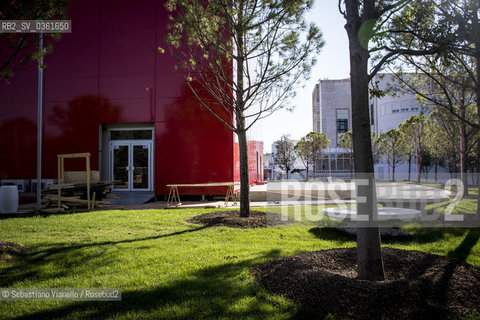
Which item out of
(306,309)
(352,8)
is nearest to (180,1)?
(352,8)

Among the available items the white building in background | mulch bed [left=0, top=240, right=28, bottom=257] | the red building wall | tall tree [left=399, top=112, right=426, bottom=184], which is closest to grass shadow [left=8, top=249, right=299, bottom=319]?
mulch bed [left=0, top=240, right=28, bottom=257]

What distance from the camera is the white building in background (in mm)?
49062

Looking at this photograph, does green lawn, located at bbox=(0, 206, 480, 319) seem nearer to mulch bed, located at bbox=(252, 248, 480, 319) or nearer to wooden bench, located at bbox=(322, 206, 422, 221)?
mulch bed, located at bbox=(252, 248, 480, 319)

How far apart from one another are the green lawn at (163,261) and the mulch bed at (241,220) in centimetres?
46

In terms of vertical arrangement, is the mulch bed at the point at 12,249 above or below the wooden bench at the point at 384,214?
below

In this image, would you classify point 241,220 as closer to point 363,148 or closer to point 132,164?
point 363,148

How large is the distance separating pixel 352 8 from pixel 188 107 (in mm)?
12352

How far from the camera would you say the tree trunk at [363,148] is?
3428 mm

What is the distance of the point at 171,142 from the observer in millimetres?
15477

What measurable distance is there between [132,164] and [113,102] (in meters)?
3.24

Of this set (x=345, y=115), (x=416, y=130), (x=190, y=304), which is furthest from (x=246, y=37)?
(x=345, y=115)

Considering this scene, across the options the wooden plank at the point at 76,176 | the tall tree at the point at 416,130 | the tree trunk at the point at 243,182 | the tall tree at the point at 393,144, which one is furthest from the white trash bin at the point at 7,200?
the tall tree at the point at 393,144

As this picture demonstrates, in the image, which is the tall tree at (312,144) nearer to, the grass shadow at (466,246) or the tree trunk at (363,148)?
the grass shadow at (466,246)

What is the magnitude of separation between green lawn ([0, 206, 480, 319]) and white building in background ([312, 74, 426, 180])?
136 ft
